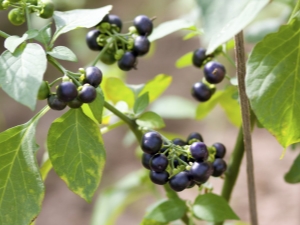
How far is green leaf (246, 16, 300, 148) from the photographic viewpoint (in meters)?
0.56

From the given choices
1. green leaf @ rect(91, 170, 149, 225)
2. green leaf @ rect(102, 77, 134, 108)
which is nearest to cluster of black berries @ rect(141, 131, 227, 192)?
green leaf @ rect(102, 77, 134, 108)

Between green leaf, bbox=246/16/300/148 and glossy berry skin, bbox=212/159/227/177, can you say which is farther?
glossy berry skin, bbox=212/159/227/177

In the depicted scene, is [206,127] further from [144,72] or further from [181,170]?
[181,170]

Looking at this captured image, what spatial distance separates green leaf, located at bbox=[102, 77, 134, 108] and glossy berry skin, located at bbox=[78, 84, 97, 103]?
256mm

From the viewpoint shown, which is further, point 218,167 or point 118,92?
point 118,92

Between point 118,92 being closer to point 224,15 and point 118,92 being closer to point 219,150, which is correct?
point 219,150

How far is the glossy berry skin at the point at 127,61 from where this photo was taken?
74cm

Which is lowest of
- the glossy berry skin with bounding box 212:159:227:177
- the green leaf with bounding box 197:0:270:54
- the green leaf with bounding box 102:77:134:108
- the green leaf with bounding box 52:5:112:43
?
the green leaf with bounding box 102:77:134:108

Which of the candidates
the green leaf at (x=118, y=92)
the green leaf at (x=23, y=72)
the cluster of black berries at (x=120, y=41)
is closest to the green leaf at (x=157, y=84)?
the green leaf at (x=118, y=92)

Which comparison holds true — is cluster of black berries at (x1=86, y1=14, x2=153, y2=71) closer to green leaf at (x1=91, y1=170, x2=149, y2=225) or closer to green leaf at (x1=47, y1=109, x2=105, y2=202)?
green leaf at (x1=47, y1=109, x2=105, y2=202)

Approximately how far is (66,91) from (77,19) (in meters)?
0.14

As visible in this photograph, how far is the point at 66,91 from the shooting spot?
59 centimetres

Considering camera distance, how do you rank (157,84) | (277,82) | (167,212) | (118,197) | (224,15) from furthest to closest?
(118,197) → (157,84) → (167,212) → (277,82) → (224,15)

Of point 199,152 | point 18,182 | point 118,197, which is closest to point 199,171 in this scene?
point 199,152
